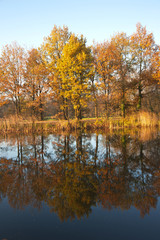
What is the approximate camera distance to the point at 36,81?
99.9 ft

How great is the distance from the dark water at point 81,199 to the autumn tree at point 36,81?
2238 centimetres

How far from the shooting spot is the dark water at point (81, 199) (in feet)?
12.6

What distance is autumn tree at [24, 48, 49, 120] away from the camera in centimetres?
2970

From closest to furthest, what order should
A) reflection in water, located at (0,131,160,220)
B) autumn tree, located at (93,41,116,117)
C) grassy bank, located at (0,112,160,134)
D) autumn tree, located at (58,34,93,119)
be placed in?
reflection in water, located at (0,131,160,220) < grassy bank, located at (0,112,160,134) < autumn tree, located at (58,34,93,119) < autumn tree, located at (93,41,116,117)

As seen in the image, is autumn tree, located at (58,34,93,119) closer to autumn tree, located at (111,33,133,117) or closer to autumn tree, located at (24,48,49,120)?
autumn tree, located at (111,33,133,117)

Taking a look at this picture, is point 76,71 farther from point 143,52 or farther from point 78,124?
point 143,52

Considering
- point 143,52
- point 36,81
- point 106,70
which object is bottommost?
point 36,81

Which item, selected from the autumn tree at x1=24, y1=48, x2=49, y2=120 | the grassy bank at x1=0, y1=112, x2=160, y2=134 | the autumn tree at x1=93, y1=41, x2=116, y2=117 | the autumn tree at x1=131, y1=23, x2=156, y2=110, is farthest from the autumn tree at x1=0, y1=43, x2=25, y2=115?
the autumn tree at x1=131, y1=23, x2=156, y2=110

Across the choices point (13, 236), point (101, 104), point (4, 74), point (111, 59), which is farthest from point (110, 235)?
point (4, 74)

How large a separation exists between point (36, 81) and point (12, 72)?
427 centimetres

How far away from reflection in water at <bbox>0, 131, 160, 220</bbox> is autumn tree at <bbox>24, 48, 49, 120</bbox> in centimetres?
2102

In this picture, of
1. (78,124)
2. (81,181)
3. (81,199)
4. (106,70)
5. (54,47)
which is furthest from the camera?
(54,47)

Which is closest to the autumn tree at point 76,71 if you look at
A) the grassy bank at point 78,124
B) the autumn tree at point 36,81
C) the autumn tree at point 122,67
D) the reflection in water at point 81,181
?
the grassy bank at point 78,124

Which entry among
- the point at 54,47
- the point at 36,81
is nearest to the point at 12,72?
the point at 36,81
